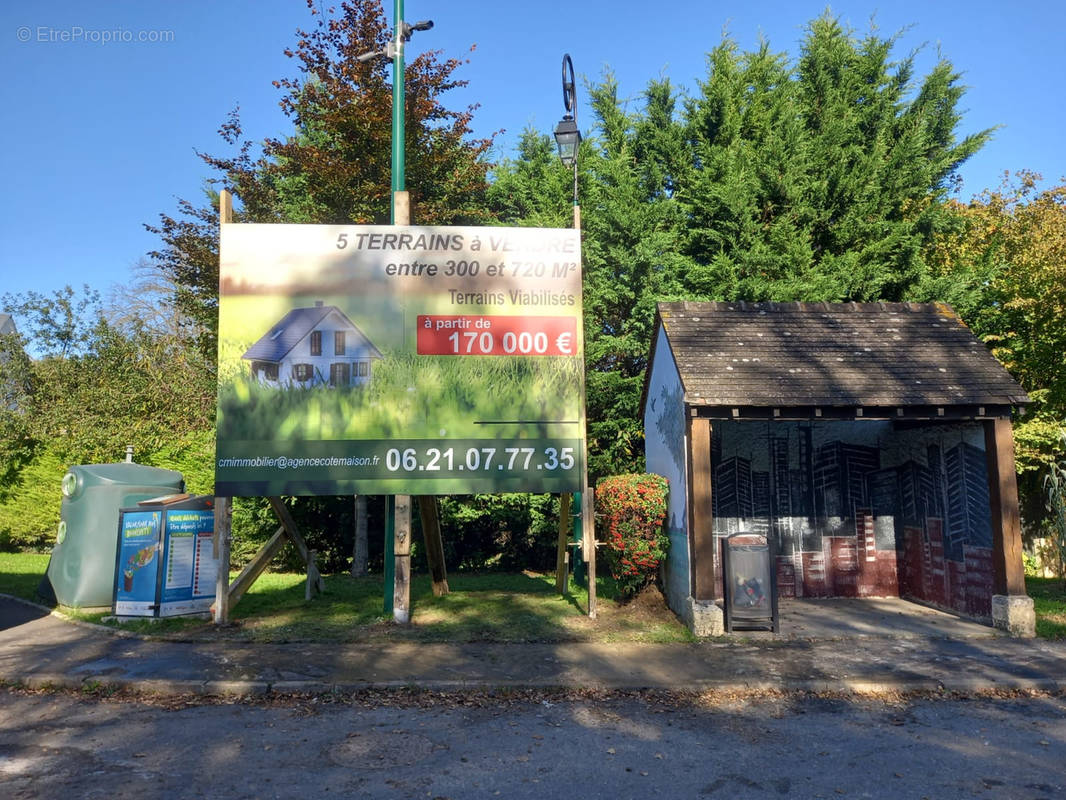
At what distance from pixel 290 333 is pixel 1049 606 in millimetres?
11947

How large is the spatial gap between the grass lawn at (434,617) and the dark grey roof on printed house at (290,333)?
3617 millimetres

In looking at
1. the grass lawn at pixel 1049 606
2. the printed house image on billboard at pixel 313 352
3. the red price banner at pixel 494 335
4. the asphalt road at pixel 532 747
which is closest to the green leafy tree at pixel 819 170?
the grass lawn at pixel 1049 606

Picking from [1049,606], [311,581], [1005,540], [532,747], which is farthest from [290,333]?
[1049,606]

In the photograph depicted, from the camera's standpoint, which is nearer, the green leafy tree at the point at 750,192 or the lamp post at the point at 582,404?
the lamp post at the point at 582,404

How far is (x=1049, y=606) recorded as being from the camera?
36.4ft

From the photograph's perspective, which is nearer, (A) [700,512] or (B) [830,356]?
(A) [700,512]

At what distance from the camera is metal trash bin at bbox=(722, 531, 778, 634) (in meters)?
9.21

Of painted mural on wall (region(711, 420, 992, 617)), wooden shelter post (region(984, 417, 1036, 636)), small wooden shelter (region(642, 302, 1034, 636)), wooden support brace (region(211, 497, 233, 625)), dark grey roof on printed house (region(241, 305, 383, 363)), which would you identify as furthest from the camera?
painted mural on wall (region(711, 420, 992, 617))

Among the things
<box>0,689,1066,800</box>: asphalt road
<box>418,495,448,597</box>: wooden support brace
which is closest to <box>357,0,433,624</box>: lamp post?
<box>418,495,448,597</box>: wooden support brace

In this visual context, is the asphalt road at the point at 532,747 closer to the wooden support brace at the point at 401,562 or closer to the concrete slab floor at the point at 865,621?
the concrete slab floor at the point at 865,621

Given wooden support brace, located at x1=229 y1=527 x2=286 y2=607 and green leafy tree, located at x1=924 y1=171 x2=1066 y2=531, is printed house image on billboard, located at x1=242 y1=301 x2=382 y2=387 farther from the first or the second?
green leafy tree, located at x1=924 y1=171 x2=1066 y2=531

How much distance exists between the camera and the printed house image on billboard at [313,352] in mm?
9875

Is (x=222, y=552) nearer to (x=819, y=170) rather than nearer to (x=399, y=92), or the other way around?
(x=399, y=92)

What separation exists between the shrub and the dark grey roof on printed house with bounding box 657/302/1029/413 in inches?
63.5
